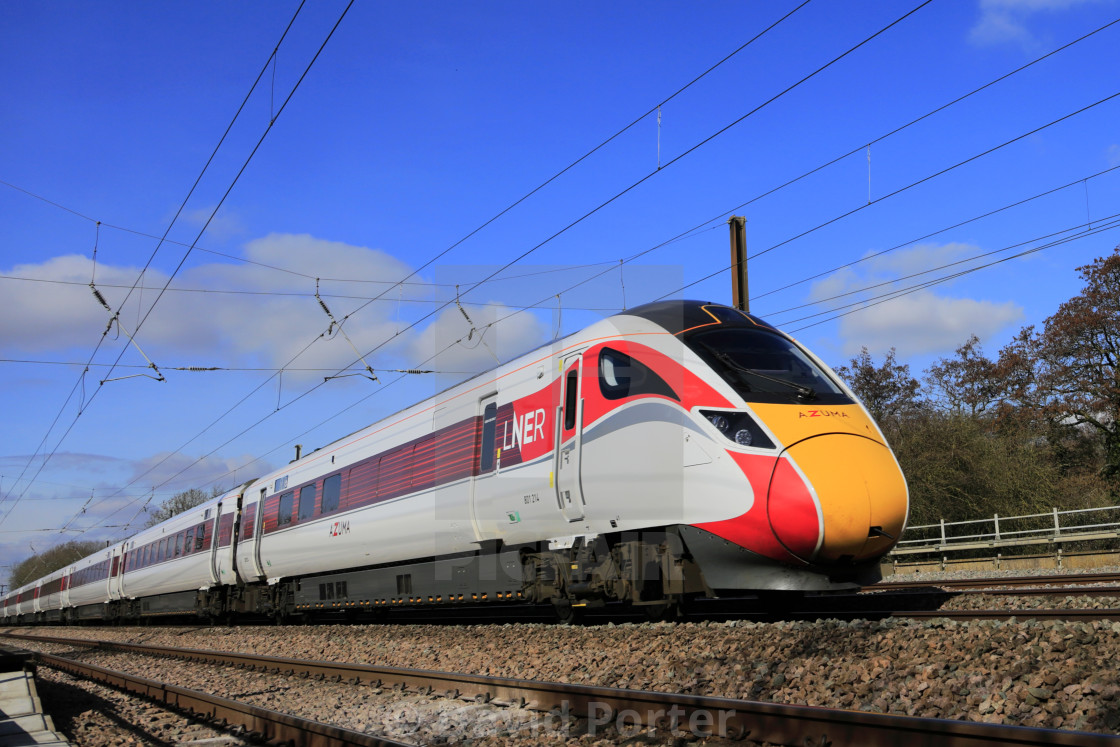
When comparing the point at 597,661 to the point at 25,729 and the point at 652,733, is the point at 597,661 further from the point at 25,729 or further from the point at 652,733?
the point at 25,729

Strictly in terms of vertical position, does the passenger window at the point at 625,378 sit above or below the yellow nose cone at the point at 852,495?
above

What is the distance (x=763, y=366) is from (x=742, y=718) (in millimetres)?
4669

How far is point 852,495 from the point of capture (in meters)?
8.10

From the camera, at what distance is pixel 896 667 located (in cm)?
611

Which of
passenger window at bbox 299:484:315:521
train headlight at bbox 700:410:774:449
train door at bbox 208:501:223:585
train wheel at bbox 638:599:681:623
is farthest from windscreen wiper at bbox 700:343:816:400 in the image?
train door at bbox 208:501:223:585

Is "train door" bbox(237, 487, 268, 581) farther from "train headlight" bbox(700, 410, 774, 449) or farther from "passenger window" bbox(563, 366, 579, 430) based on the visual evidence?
"train headlight" bbox(700, 410, 774, 449)

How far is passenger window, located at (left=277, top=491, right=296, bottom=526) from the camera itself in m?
19.0

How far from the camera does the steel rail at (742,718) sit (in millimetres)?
4062

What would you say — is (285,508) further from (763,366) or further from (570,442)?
(763,366)

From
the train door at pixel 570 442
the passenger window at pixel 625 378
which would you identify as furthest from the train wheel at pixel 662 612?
the passenger window at pixel 625 378

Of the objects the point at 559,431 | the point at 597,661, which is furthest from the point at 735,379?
the point at 597,661

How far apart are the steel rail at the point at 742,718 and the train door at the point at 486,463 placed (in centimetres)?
329

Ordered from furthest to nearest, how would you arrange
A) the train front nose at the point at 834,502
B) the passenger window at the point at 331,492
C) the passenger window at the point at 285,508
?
the passenger window at the point at 285,508
the passenger window at the point at 331,492
the train front nose at the point at 834,502

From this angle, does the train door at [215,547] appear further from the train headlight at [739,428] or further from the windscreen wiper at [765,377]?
the train headlight at [739,428]
